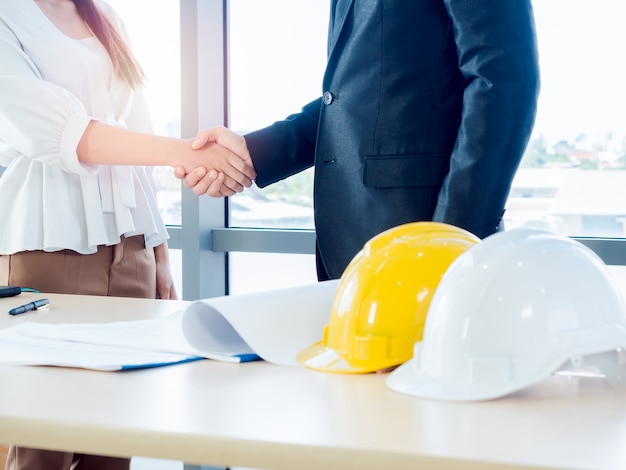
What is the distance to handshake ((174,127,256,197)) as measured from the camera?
6.59ft

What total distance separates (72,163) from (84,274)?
10.5 inches

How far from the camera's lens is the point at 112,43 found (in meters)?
1.93

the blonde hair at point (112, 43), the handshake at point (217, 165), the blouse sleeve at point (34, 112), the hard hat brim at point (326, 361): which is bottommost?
the hard hat brim at point (326, 361)

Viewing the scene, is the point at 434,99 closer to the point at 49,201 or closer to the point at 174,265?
the point at 49,201

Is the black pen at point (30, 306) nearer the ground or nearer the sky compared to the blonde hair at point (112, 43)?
nearer the ground

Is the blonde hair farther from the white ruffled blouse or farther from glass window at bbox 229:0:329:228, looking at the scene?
glass window at bbox 229:0:329:228

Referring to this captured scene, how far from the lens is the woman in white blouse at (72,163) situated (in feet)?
5.74

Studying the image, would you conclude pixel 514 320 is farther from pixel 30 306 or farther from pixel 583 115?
pixel 583 115

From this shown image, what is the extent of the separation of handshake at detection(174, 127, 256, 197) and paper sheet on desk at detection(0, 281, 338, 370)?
995 millimetres

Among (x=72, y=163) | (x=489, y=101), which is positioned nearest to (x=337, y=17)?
(x=489, y=101)

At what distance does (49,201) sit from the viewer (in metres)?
1.79

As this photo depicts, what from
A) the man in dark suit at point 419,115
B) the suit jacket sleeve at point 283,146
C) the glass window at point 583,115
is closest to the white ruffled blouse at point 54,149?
the suit jacket sleeve at point 283,146

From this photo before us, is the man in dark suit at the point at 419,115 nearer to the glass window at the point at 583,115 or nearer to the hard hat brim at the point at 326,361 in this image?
the hard hat brim at the point at 326,361

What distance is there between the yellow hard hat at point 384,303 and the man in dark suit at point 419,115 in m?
0.60
